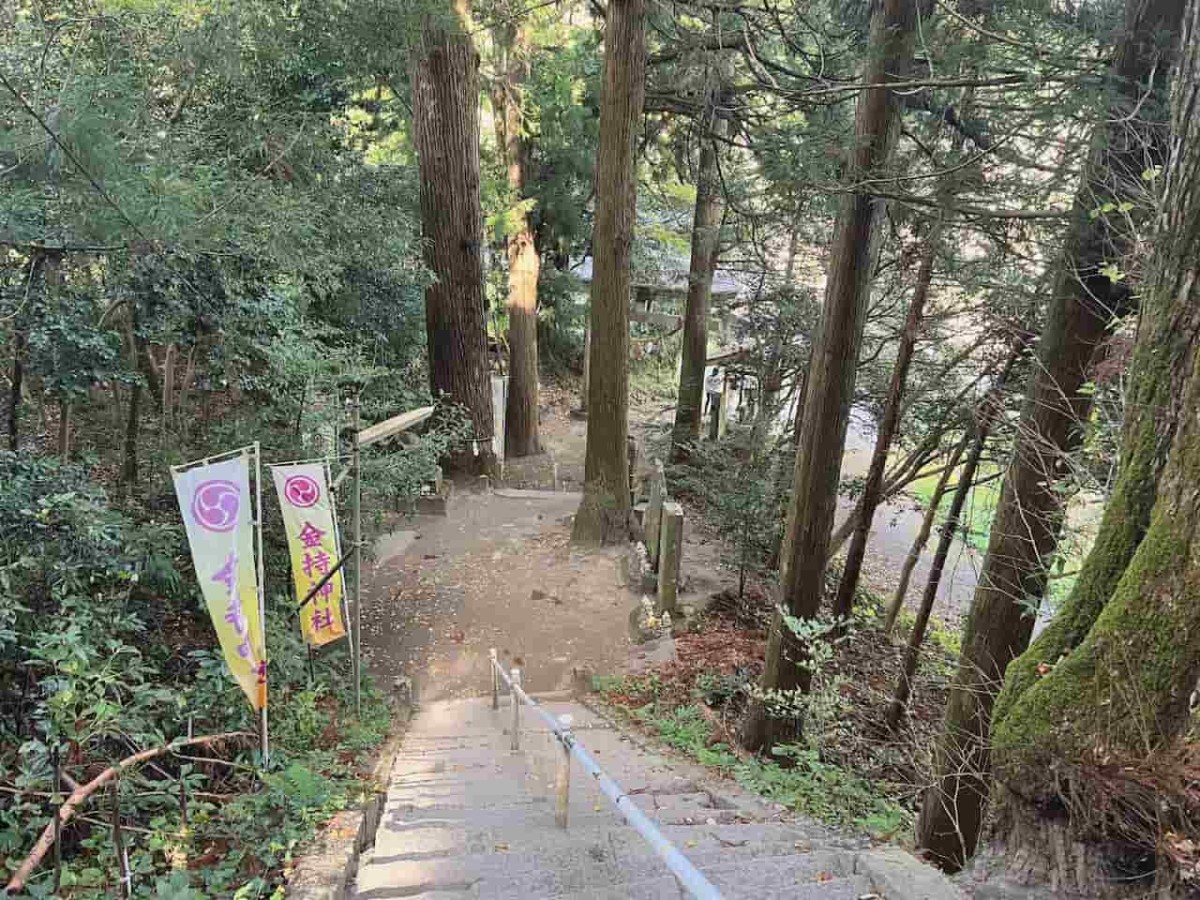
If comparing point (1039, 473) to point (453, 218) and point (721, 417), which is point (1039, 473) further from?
point (721, 417)

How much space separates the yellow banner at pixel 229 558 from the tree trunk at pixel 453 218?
662 cm

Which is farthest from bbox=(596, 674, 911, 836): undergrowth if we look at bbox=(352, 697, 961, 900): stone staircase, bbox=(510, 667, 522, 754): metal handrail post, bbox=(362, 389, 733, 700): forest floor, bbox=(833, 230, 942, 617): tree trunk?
bbox=(833, 230, 942, 617): tree trunk

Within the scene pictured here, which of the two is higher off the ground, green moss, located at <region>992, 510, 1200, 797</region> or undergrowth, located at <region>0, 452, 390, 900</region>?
green moss, located at <region>992, 510, 1200, 797</region>

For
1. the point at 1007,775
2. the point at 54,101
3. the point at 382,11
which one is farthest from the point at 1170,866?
the point at 382,11

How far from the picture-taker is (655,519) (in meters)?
9.02

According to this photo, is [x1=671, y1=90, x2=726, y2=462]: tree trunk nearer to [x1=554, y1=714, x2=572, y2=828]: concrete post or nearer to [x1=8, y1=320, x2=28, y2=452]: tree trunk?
[x1=554, y1=714, x2=572, y2=828]: concrete post

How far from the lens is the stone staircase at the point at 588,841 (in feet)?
9.04

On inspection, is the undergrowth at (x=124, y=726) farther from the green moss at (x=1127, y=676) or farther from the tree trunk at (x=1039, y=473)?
the tree trunk at (x=1039, y=473)

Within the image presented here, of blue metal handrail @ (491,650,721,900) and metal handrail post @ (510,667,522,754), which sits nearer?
blue metal handrail @ (491,650,721,900)

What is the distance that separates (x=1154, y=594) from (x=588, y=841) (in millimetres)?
2575

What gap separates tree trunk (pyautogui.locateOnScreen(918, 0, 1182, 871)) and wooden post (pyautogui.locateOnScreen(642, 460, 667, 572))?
448cm

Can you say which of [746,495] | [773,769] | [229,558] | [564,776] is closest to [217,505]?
[229,558]

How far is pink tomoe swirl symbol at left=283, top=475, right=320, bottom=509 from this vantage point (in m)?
5.11

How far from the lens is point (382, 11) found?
7.40 metres
